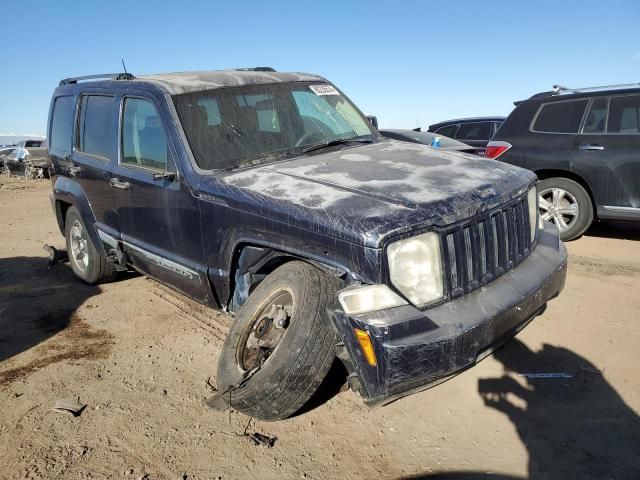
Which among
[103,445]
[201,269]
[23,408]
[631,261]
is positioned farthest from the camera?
[631,261]

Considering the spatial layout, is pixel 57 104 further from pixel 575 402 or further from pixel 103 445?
pixel 575 402

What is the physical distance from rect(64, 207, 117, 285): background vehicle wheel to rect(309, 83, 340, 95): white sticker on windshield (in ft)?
8.42

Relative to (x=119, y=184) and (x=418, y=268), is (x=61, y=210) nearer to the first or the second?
(x=119, y=184)

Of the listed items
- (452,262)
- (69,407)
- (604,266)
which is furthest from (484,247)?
(604,266)

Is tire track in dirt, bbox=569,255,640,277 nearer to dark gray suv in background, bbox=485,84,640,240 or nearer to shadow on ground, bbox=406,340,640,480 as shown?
dark gray suv in background, bbox=485,84,640,240

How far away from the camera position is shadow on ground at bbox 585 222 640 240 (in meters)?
6.79

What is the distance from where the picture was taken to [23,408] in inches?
131

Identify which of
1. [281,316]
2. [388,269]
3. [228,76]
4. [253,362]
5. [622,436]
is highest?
[228,76]

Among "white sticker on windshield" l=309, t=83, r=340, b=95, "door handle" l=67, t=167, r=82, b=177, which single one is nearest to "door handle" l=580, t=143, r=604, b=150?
"white sticker on windshield" l=309, t=83, r=340, b=95

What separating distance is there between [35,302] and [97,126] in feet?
6.11

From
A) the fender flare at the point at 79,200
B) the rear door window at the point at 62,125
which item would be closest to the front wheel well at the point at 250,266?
the fender flare at the point at 79,200

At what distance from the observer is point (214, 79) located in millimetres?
4113

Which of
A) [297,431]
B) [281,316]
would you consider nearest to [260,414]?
[297,431]

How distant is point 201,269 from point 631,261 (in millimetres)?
4519
